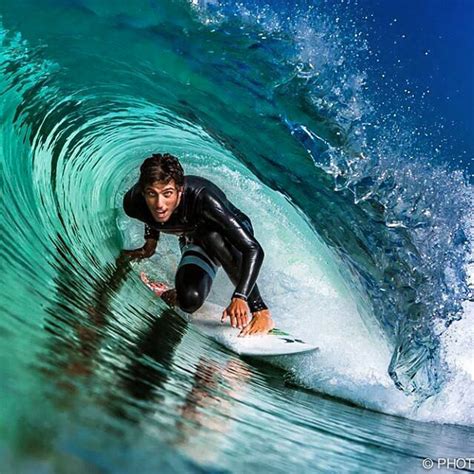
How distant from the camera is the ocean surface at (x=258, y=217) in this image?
2.49 metres

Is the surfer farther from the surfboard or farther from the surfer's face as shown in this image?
the surfboard

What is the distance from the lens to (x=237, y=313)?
10.2ft

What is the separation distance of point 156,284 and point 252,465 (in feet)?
10.2

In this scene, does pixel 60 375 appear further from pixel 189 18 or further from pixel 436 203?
pixel 436 203

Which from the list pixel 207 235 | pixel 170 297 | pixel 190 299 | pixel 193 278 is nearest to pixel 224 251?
pixel 207 235

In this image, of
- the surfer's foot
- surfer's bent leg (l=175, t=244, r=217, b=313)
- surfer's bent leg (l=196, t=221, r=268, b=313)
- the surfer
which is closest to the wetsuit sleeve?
the surfer

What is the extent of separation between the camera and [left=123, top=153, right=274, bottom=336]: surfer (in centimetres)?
332

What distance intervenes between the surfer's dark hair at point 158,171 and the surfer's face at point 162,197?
0.02 metres

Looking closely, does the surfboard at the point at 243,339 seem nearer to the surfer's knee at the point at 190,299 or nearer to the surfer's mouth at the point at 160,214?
the surfer's knee at the point at 190,299

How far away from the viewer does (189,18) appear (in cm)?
391

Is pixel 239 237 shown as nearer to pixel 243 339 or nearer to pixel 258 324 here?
pixel 258 324

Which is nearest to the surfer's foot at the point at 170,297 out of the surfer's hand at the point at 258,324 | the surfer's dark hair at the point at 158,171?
the surfer's hand at the point at 258,324

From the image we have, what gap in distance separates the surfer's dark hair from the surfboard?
1.07 meters

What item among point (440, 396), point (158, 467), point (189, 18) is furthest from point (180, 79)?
point (158, 467)
